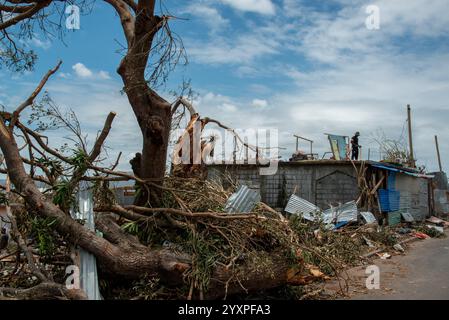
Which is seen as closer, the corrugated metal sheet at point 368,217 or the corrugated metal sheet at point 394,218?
the corrugated metal sheet at point 368,217

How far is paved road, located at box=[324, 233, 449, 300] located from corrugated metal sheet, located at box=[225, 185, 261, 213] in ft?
7.96

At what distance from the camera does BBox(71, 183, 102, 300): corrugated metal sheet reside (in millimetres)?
6328

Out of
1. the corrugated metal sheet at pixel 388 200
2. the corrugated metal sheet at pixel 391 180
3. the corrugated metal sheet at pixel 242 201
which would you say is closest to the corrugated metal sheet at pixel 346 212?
the corrugated metal sheet at pixel 388 200

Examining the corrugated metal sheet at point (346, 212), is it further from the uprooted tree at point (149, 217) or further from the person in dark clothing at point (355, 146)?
the uprooted tree at point (149, 217)

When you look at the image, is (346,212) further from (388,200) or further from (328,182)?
(388,200)

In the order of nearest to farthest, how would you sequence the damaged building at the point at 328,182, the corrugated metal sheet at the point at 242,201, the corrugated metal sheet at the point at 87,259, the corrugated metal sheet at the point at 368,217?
the corrugated metal sheet at the point at 87,259, the corrugated metal sheet at the point at 242,201, the corrugated metal sheet at the point at 368,217, the damaged building at the point at 328,182

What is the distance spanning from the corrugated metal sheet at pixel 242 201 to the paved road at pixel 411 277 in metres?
2.43

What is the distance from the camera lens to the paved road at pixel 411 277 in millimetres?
8477

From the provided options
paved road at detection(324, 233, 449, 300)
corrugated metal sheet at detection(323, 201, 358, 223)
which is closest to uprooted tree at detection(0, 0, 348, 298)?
paved road at detection(324, 233, 449, 300)

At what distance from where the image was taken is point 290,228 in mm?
7434

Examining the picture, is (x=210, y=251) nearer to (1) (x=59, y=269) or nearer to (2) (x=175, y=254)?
(2) (x=175, y=254)

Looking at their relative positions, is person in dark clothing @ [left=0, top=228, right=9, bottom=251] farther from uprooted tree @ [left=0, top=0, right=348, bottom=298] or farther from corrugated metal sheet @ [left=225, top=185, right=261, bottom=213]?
corrugated metal sheet @ [left=225, top=185, right=261, bottom=213]

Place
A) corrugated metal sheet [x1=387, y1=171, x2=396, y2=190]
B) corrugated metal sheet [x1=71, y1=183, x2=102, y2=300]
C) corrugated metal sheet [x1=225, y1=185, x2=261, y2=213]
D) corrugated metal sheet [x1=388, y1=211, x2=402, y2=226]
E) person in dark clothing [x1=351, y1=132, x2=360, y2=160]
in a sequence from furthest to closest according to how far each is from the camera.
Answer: person in dark clothing [x1=351, y1=132, x2=360, y2=160] < corrugated metal sheet [x1=387, y1=171, x2=396, y2=190] < corrugated metal sheet [x1=388, y1=211, x2=402, y2=226] < corrugated metal sheet [x1=225, y1=185, x2=261, y2=213] < corrugated metal sheet [x1=71, y1=183, x2=102, y2=300]
